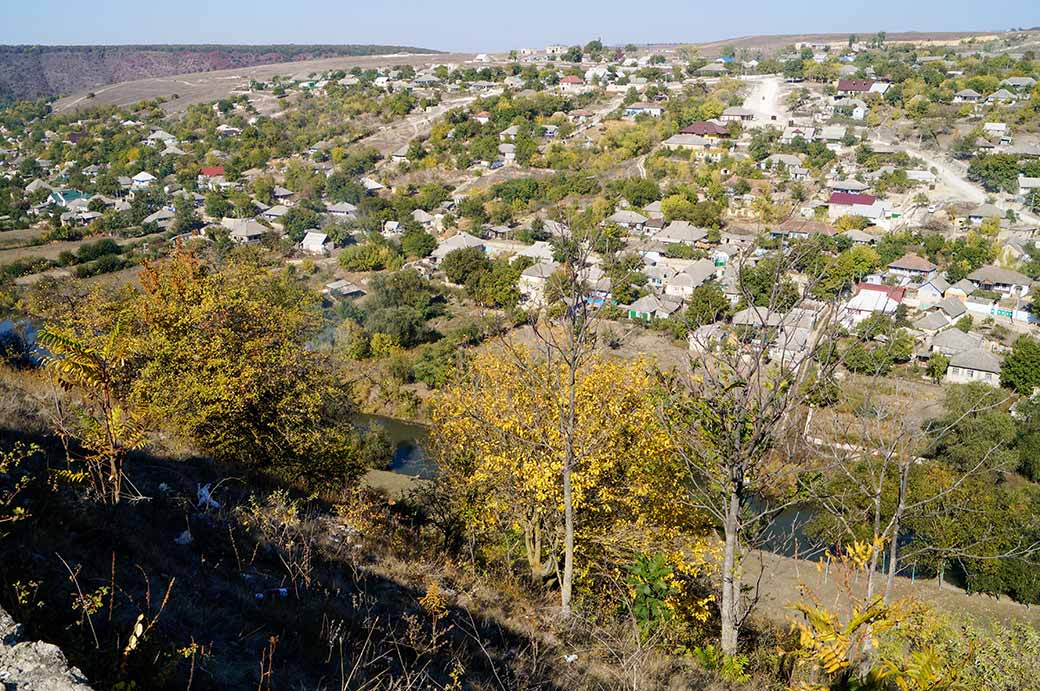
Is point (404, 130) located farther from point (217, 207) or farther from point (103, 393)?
point (103, 393)

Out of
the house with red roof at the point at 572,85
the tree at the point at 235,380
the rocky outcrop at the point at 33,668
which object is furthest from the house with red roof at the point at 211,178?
the rocky outcrop at the point at 33,668

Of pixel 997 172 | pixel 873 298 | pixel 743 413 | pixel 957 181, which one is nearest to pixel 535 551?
pixel 743 413

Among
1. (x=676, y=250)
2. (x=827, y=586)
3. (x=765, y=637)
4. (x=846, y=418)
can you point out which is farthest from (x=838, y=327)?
(x=676, y=250)

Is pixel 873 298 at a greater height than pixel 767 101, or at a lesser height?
lesser

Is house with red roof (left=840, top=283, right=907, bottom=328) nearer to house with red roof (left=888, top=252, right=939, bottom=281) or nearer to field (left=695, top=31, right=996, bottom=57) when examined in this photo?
house with red roof (left=888, top=252, right=939, bottom=281)

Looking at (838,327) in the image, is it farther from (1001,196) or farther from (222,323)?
(1001,196)
